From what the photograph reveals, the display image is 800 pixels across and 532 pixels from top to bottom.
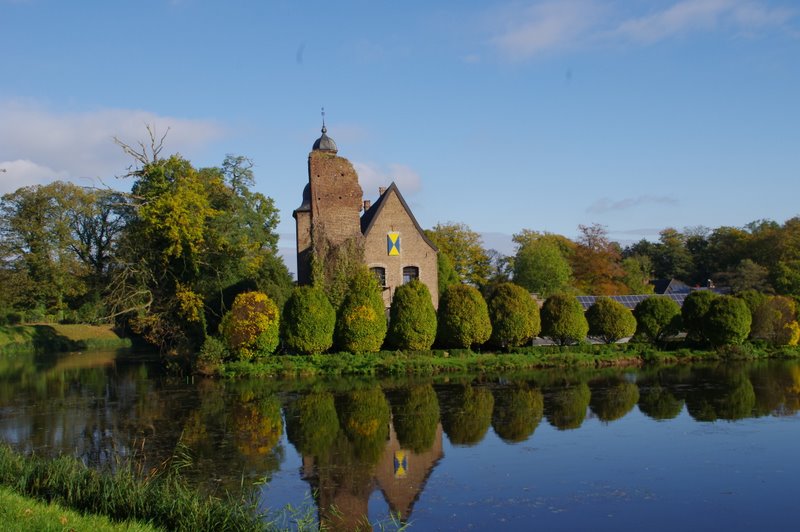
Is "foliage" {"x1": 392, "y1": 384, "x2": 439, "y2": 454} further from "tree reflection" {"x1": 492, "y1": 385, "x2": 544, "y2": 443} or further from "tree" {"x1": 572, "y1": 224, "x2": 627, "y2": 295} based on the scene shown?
"tree" {"x1": 572, "y1": 224, "x2": 627, "y2": 295}

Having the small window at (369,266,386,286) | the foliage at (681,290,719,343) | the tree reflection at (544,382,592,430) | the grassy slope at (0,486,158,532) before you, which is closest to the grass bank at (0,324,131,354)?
the small window at (369,266,386,286)

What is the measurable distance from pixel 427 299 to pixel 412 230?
685cm

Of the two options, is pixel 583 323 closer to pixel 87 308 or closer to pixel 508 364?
pixel 508 364

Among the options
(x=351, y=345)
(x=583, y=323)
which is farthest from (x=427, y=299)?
(x=583, y=323)

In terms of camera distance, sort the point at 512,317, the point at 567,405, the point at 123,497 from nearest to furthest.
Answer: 1. the point at 123,497
2. the point at 567,405
3. the point at 512,317

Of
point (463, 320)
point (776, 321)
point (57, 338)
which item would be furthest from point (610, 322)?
A: point (57, 338)

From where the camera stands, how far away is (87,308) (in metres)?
46.5

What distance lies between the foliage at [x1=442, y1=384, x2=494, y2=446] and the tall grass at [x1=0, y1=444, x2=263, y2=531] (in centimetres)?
635

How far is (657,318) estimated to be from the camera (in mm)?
30828

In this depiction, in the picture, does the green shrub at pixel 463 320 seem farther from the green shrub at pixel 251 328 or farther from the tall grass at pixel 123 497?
the tall grass at pixel 123 497

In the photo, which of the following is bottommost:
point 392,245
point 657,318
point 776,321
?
point 776,321

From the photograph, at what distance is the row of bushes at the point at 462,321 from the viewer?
1045 inches

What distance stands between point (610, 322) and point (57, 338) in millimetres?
32620

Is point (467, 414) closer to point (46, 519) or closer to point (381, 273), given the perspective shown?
point (46, 519)
